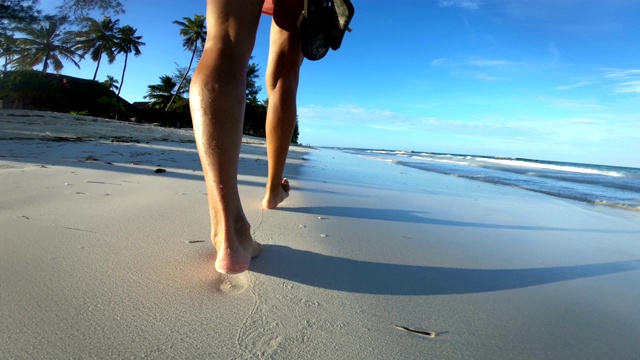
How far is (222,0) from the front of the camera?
1.03 metres

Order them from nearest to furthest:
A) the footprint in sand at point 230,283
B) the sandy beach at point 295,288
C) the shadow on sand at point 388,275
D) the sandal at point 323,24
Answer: the sandy beach at point 295,288
the footprint in sand at point 230,283
the shadow on sand at point 388,275
the sandal at point 323,24

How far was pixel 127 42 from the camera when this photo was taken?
37312 millimetres

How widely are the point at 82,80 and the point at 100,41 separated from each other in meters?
7.46

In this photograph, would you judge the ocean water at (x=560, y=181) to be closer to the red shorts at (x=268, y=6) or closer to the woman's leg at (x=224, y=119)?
the red shorts at (x=268, y=6)

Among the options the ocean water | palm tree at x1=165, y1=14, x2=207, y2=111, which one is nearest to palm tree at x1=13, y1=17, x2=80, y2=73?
palm tree at x1=165, y1=14, x2=207, y2=111

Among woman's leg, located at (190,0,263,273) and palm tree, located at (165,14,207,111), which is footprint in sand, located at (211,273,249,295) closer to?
woman's leg, located at (190,0,263,273)

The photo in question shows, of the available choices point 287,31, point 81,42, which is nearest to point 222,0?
point 287,31

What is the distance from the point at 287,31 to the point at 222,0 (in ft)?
1.95

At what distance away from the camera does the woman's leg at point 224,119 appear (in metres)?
0.96

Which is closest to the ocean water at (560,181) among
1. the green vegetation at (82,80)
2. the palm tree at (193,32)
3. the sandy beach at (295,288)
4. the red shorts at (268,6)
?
the sandy beach at (295,288)

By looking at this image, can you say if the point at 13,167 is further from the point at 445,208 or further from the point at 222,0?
the point at 445,208

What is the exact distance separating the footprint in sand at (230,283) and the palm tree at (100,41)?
41452mm

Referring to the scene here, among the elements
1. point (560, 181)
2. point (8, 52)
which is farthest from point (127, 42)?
point (560, 181)

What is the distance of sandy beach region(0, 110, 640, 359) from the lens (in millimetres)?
659
